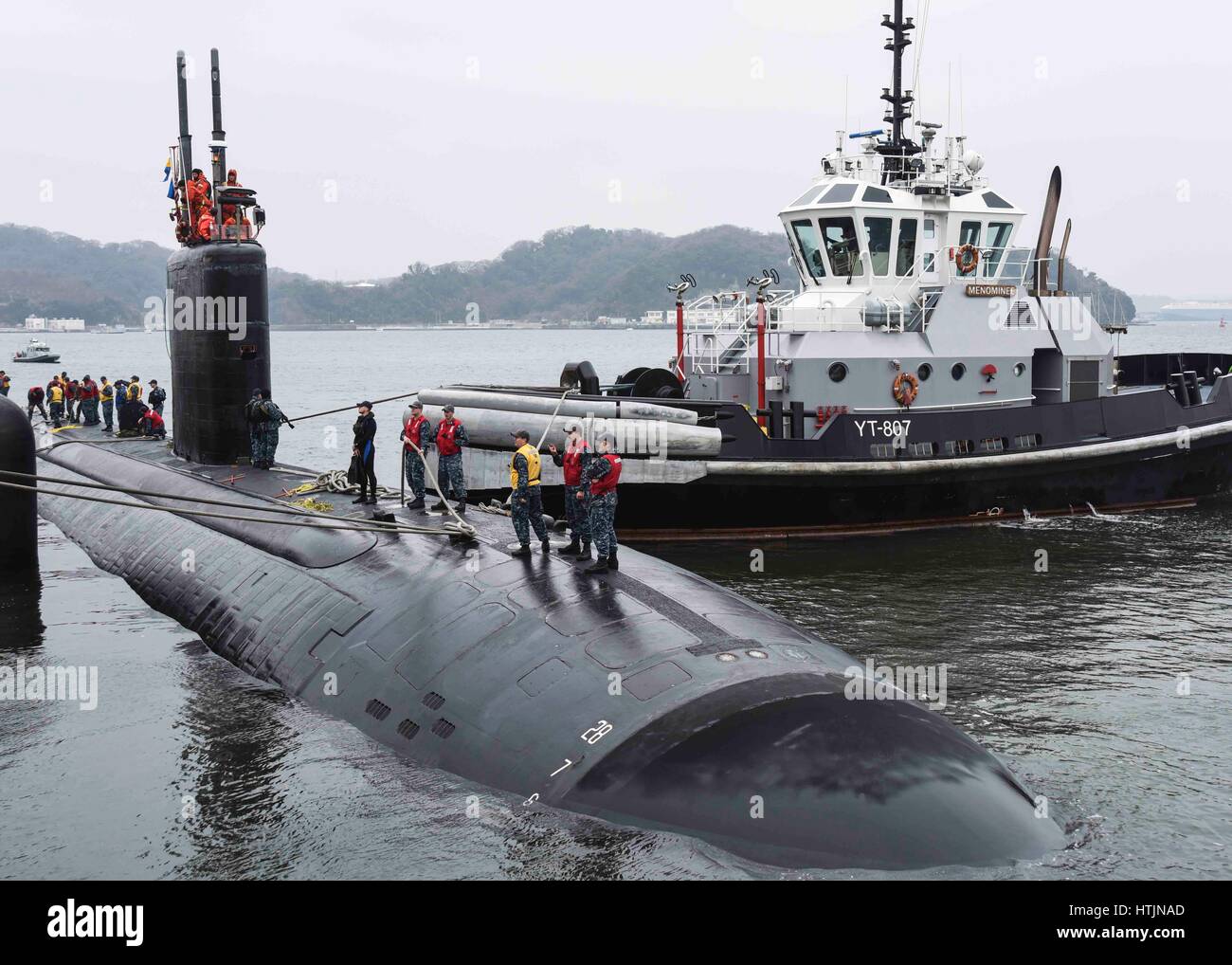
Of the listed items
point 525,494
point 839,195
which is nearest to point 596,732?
point 525,494

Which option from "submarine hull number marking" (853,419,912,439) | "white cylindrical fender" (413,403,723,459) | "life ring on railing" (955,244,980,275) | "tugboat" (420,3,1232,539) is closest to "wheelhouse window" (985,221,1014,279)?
"tugboat" (420,3,1232,539)

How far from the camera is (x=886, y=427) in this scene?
27.6 m

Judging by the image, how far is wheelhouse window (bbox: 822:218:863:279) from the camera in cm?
3027

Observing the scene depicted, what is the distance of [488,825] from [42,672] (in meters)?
9.07

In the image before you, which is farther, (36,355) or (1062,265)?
(36,355)

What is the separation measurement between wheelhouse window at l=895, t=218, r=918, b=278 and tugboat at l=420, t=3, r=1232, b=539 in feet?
0.19

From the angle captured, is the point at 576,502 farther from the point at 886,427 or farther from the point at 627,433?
the point at 886,427

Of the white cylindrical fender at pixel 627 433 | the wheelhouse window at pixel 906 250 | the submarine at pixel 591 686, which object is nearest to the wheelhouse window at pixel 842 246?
the wheelhouse window at pixel 906 250

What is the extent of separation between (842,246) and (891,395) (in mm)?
4107

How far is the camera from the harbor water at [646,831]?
34.8ft

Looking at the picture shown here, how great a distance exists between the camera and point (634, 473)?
83.7 ft

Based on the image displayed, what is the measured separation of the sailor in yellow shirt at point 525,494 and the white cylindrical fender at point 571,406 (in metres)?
8.90

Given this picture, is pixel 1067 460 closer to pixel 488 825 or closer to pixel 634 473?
pixel 634 473
